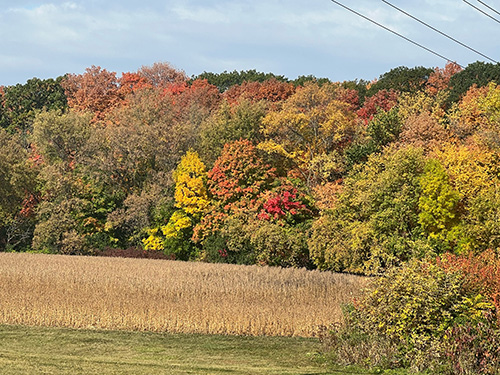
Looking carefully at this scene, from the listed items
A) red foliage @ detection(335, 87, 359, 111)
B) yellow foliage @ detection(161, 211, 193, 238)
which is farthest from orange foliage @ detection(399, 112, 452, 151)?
red foliage @ detection(335, 87, 359, 111)

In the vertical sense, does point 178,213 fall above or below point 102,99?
below

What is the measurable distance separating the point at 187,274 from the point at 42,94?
5127 centimetres

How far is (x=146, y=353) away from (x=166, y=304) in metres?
5.14

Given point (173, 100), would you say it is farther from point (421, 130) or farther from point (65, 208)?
point (421, 130)

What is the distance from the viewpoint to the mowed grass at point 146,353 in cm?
1342

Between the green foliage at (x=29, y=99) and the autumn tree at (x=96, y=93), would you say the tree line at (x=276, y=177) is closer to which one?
the autumn tree at (x=96, y=93)

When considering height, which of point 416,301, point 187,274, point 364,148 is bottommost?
point 187,274

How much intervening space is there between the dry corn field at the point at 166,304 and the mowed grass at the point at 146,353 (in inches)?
28.0

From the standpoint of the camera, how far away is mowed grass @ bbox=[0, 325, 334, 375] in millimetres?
13422

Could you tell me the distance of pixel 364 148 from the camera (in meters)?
40.7

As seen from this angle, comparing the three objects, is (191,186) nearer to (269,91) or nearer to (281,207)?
(281,207)

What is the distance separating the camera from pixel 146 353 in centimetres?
1559

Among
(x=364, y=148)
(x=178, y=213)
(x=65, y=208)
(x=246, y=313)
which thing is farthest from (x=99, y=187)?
(x=246, y=313)

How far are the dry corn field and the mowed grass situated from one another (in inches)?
28.0
